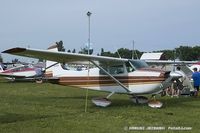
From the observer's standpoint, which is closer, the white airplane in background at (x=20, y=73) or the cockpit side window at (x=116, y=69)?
the cockpit side window at (x=116, y=69)

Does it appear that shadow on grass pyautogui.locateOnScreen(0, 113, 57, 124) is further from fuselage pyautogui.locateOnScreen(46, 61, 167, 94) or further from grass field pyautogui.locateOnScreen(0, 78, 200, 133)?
fuselage pyautogui.locateOnScreen(46, 61, 167, 94)

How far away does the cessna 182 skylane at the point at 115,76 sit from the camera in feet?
50.8

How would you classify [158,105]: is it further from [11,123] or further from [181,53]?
[181,53]

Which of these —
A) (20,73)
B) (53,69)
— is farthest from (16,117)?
(20,73)

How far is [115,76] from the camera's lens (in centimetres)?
1675

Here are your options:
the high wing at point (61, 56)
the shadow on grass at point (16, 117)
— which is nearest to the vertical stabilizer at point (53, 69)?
the high wing at point (61, 56)

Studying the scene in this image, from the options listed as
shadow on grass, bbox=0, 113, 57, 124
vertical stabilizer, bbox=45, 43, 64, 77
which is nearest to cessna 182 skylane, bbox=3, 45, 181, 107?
vertical stabilizer, bbox=45, 43, 64, 77

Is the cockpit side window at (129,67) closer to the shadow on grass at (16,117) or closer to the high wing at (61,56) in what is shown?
the high wing at (61,56)

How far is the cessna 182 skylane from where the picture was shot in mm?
15492

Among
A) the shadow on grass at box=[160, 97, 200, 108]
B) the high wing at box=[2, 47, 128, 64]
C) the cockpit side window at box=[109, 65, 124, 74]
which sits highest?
the high wing at box=[2, 47, 128, 64]

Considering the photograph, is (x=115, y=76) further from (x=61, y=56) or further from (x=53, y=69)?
(x=53, y=69)

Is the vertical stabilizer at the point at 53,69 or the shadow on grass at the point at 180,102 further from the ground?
the vertical stabilizer at the point at 53,69

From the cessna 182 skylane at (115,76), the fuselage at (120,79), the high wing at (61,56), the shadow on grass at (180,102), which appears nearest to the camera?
the high wing at (61,56)

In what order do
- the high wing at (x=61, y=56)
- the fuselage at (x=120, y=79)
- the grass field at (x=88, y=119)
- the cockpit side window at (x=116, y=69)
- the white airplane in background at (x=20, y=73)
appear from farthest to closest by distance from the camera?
the white airplane in background at (x=20, y=73) < the cockpit side window at (x=116, y=69) < the fuselage at (x=120, y=79) < the high wing at (x=61, y=56) < the grass field at (x=88, y=119)
